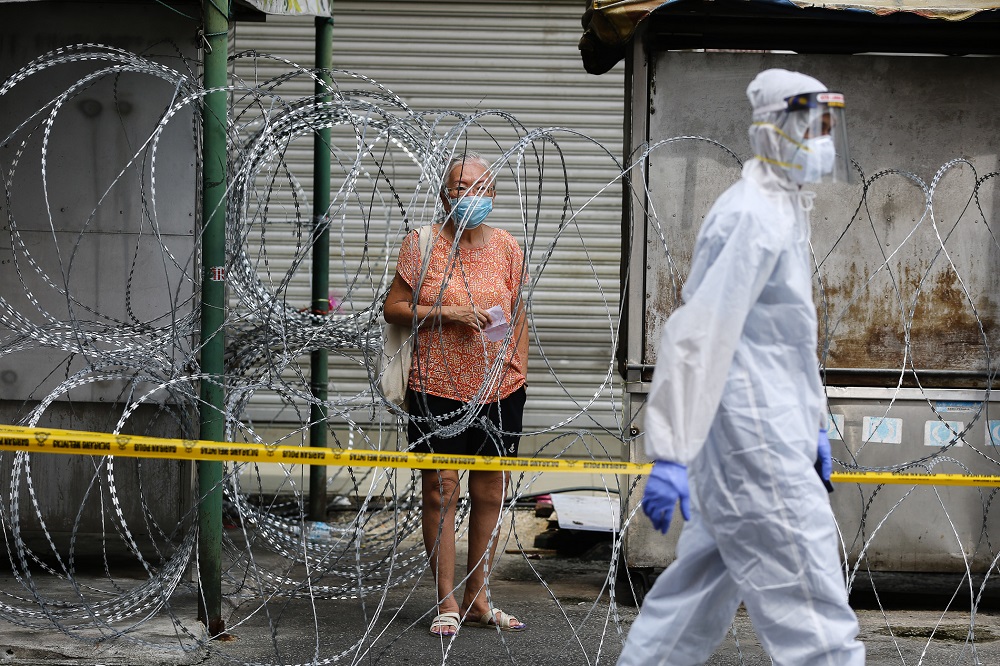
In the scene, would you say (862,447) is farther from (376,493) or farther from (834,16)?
(376,493)

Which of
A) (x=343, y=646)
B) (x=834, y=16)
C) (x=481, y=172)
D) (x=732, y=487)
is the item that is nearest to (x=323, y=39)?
(x=481, y=172)

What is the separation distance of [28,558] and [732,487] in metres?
3.92

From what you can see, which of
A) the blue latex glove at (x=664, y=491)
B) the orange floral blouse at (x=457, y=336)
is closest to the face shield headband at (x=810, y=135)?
the blue latex glove at (x=664, y=491)

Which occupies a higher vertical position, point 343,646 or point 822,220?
point 822,220

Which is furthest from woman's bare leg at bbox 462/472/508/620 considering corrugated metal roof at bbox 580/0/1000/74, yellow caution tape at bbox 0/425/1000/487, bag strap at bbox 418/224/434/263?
corrugated metal roof at bbox 580/0/1000/74

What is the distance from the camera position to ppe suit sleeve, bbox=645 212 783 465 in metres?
3.09

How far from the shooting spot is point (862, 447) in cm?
527

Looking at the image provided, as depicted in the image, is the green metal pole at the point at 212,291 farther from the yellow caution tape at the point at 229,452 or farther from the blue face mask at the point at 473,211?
the blue face mask at the point at 473,211

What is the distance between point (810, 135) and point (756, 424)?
2.76 ft

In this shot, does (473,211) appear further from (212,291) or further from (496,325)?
(212,291)

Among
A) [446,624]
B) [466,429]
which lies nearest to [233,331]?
[466,429]

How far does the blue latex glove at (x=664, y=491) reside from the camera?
3062 millimetres

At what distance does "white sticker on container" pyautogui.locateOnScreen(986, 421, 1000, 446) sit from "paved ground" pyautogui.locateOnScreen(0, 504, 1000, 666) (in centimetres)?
68

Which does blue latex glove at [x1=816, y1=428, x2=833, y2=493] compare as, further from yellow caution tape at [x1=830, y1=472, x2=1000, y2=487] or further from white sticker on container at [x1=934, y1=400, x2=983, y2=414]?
white sticker on container at [x1=934, y1=400, x2=983, y2=414]
